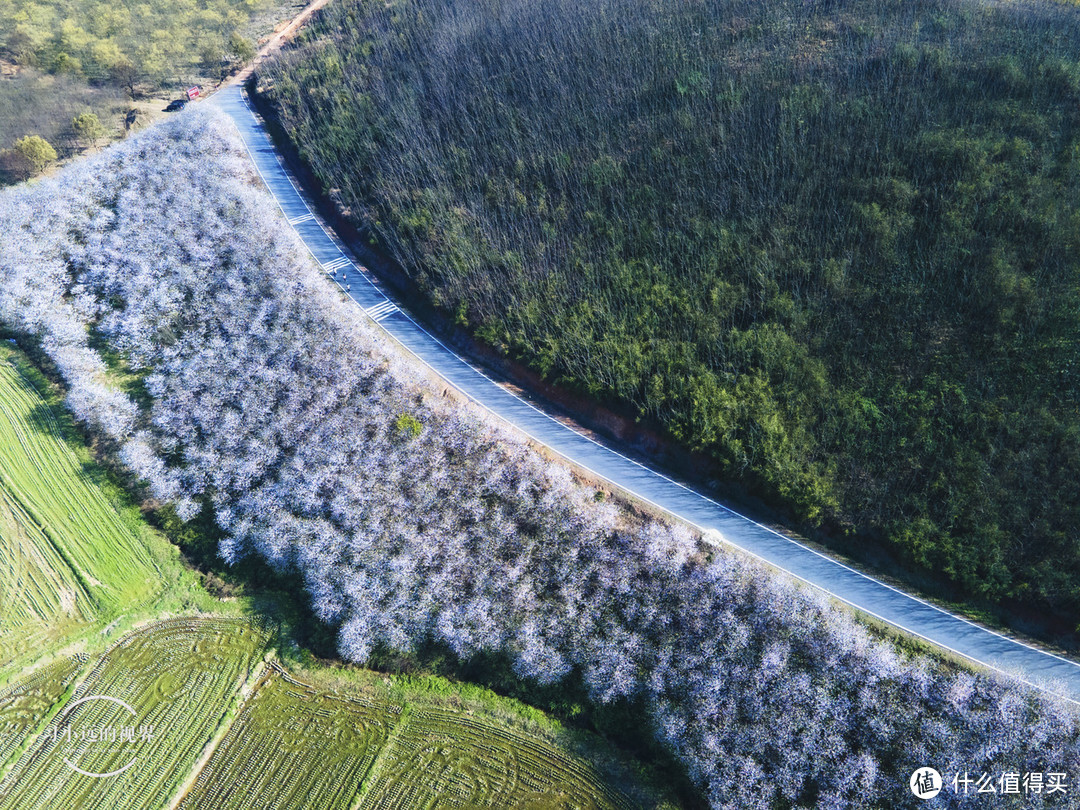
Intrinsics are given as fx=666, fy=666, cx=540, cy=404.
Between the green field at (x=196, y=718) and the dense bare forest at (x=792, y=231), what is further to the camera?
the dense bare forest at (x=792, y=231)

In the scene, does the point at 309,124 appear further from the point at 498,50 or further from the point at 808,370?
the point at 808,370

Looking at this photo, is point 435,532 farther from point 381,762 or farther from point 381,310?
point 381,310

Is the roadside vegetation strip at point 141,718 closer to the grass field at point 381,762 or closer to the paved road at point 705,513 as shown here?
the grass field at point 381,762

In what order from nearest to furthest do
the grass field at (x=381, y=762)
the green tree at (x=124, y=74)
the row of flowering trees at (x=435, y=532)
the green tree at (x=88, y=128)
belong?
the row of flowering trees at (x=435, y=532)
the grass field at (x=381, y=762)
the green tree at (x=88, y=128)
the green tree at (x=124, y=74)

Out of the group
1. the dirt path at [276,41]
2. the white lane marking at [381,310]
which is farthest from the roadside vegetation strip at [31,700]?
the dirt path at [276,41]

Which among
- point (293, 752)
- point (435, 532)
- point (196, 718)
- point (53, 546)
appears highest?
Answer: point (53, 546)

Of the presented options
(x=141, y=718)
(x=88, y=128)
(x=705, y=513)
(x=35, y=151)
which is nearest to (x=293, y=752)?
(x=141, y=718)
